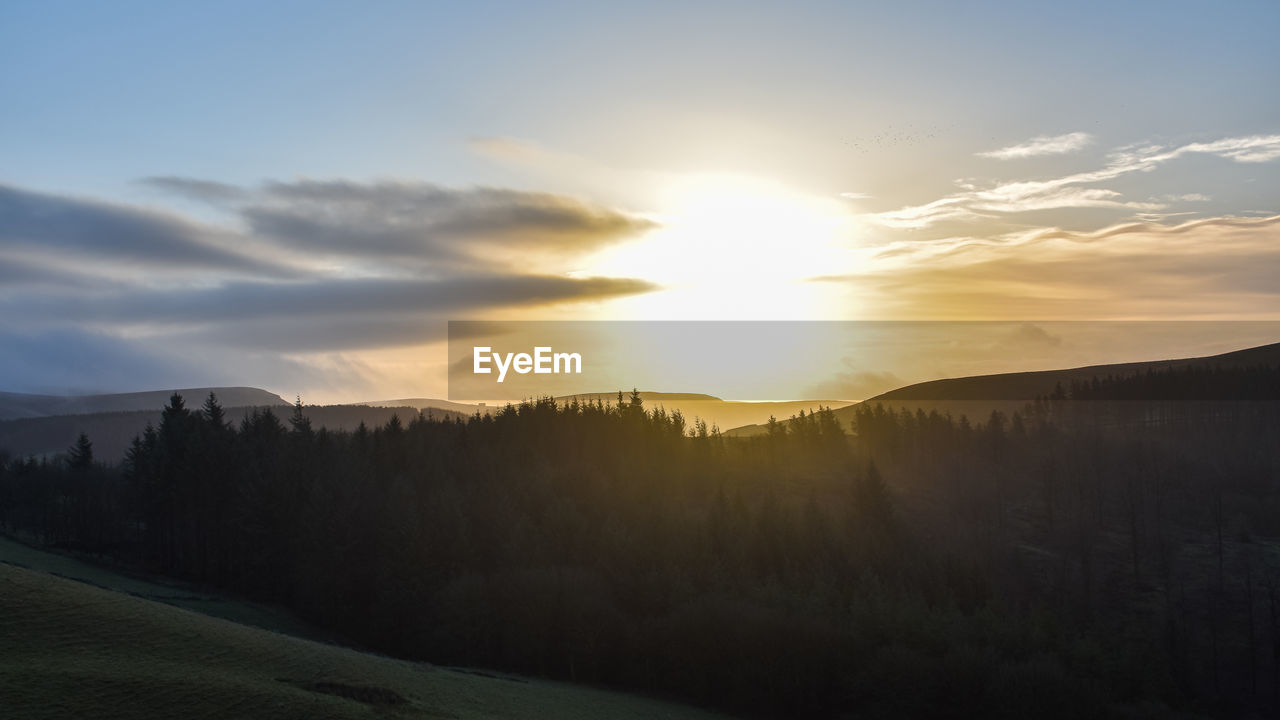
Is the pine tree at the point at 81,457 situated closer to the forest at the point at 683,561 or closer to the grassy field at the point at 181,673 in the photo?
the forest at the point at 683,561

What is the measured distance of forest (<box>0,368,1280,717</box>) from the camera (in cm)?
7744

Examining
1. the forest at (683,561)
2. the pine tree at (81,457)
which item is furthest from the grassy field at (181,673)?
the pine tree at (81,457)

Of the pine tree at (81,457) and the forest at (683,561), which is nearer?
the forest at (683,561)

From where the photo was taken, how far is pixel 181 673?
1521 inches

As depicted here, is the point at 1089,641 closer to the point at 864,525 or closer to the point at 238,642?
the point at 864,525

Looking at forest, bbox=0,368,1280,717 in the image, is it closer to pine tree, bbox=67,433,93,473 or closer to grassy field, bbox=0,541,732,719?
pine tree, bbox=67,433,93,473

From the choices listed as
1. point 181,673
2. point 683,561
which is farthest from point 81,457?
point 181,673

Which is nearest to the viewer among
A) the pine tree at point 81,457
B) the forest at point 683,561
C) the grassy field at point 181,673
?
the grassy field at point 181,673

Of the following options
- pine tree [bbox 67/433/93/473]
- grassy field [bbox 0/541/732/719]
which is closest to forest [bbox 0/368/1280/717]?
pine tree [bbox 67/433/93/473]

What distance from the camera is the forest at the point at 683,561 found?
7744cm

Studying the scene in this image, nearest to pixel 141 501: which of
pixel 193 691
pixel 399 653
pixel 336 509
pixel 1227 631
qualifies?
pixel 336 509

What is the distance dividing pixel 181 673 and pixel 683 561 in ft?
218

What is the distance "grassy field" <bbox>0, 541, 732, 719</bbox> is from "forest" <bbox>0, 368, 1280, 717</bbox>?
2429cm

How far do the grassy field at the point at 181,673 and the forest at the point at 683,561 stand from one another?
24.3 meters
